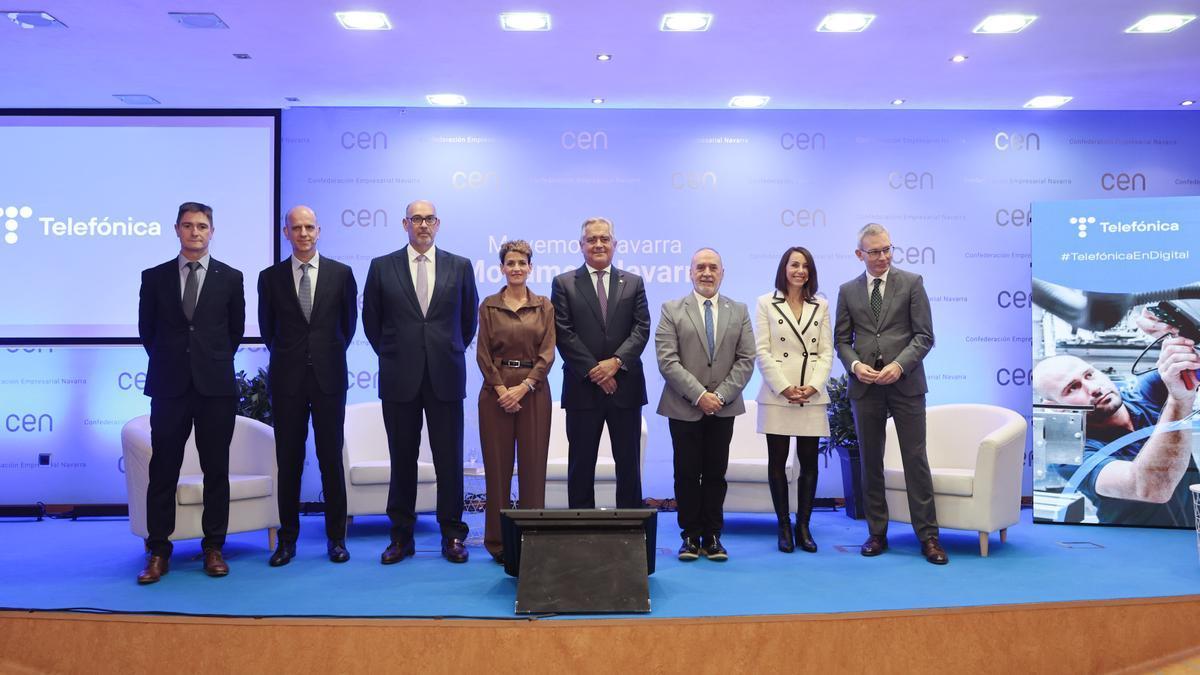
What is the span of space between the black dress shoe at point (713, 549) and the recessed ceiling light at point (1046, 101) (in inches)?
171

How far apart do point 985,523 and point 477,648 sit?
286 centimetres

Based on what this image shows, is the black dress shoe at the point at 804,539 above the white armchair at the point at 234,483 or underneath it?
underneath

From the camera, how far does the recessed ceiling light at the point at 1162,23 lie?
544 cm

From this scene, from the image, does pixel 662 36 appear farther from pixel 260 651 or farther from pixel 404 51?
pixel 260 651

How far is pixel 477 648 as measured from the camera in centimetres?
338

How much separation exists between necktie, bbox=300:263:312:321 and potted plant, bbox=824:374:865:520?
3.49 meters

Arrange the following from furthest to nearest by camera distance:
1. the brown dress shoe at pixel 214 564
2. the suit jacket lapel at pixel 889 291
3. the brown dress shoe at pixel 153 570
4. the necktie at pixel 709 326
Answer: the suit jacket lapel at pixel 889 291 → the necktie at pixel 709 326 → the brown dress shoe at pixel 214 564 → the brown dress shoe at pixel 153 570

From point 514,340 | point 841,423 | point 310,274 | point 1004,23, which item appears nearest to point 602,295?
point 514,340

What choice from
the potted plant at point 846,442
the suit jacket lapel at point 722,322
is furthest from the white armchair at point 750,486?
the suit jacket lapel at point 722,322

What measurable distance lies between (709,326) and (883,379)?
904 millimetres

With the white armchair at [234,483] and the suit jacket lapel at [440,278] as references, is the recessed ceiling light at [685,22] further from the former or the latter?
the white armchair at [234,483]

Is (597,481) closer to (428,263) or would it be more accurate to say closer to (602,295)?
(602,295)

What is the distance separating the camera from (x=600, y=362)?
4570 mm

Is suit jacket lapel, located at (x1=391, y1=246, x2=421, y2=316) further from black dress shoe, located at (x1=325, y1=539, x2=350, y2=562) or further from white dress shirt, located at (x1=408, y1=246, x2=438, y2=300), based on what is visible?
black dress shoe, located at (x1=325, y1=539, x2=350, y2=562)
